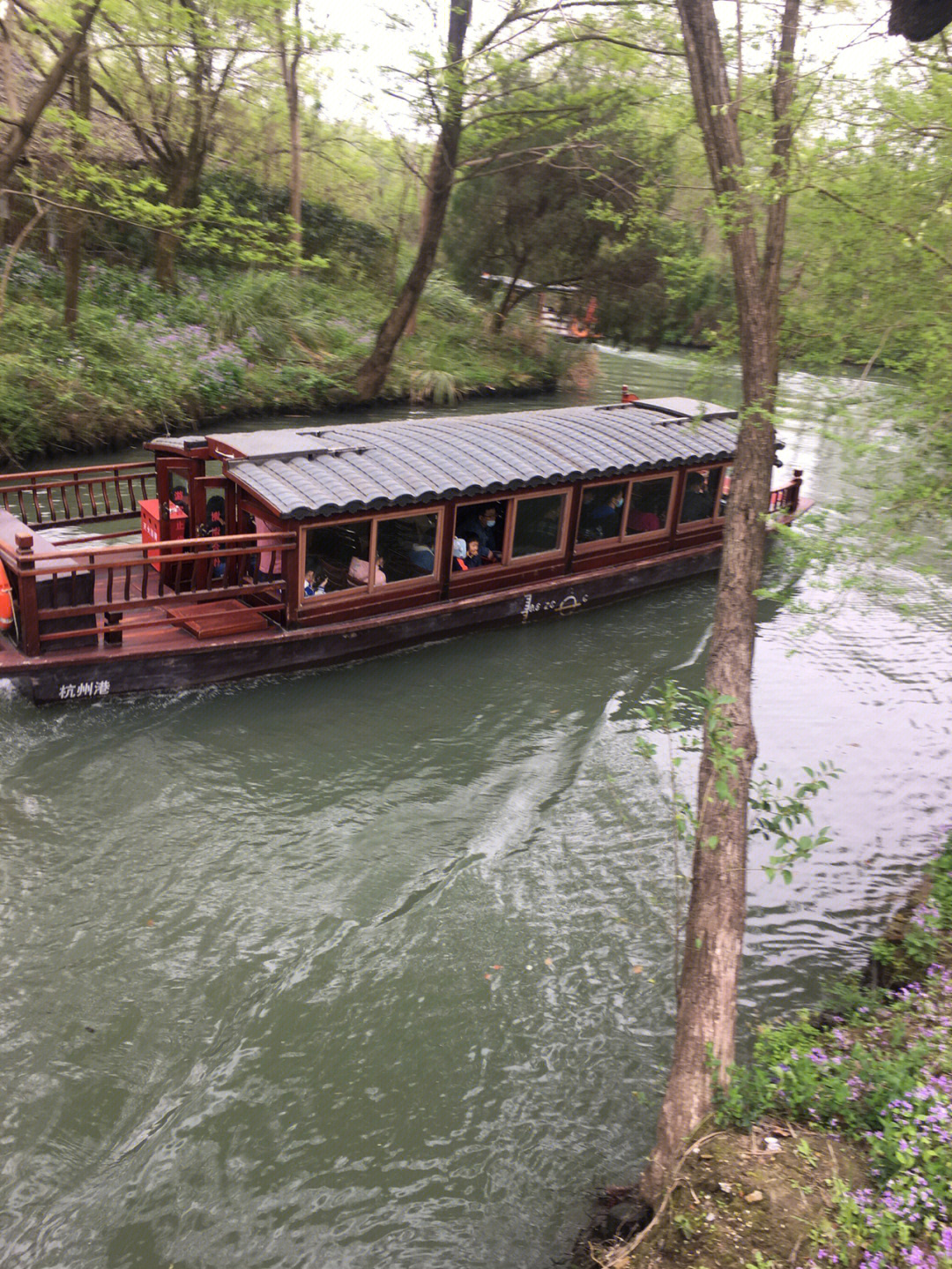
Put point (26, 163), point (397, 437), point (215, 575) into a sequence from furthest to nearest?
1. point (26, 163)
2. point (397, 437)
3. point (215, 575)

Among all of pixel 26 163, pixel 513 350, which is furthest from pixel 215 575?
pixel 513 350

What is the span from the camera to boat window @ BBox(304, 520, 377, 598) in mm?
10711

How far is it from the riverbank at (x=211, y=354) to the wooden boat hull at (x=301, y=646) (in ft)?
32.2

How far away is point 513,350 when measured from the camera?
30172 millimetres

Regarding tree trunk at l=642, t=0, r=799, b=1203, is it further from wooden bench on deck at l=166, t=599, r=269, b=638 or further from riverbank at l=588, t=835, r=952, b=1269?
wooden bench on deck at l=166, t=599, r=269, b=638

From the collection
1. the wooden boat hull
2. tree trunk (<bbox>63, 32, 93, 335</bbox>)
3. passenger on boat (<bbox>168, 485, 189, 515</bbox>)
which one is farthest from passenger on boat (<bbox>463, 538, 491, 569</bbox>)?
tree trunk (<bbox>63, 32, 93, 335</bbox>)

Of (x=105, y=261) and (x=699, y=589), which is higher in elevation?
(x=105, y=261)

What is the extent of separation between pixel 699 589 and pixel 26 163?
19.3 meters

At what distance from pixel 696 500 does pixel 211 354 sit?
13424 mm

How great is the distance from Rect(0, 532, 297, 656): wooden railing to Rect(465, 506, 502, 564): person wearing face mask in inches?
108

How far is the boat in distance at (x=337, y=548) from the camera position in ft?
31.7

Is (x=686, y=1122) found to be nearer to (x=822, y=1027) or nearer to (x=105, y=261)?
(x=822, y=1027)

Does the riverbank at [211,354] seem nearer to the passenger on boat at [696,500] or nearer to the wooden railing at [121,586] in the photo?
the wooden railing at [121,586]

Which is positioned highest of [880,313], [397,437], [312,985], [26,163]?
[26,163]
